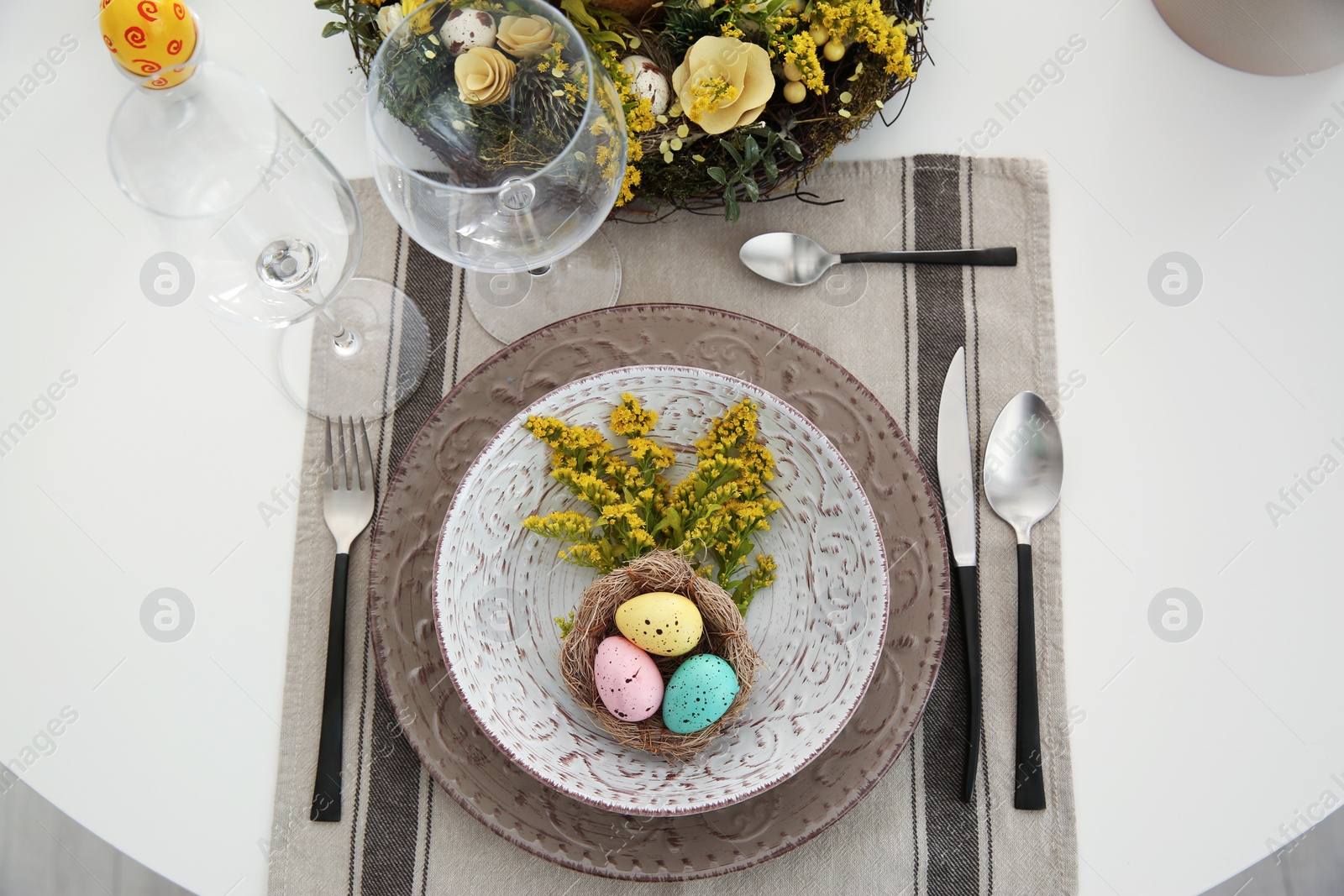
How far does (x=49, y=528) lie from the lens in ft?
2.61

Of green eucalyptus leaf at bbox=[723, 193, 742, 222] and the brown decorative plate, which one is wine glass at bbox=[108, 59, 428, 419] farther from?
green eucalyptus leaf at bbox=[723, 193, 742, 222]

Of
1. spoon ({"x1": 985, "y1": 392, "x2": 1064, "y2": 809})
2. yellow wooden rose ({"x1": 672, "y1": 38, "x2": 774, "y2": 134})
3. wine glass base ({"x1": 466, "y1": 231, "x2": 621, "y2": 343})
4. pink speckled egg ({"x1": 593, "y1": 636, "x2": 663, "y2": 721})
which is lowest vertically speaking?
spoon ({"x1": 985, "y1": 392, "x2": 1064, "y2": 809})

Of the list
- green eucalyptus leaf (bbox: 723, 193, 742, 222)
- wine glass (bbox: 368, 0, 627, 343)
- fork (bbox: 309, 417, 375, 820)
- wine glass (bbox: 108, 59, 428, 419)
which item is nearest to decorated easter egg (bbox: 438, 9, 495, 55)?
wine glass (bbox: 368, 0, 627, 343)

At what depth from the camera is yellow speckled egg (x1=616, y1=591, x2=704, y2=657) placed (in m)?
0.63

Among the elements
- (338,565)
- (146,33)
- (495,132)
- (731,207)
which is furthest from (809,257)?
(146,33)

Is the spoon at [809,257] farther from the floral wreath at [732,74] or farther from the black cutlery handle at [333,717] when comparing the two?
the black cutlery handle at [333,717]

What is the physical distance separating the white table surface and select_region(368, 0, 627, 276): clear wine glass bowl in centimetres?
28

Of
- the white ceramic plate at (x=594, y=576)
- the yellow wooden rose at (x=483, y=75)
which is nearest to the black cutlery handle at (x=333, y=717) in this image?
the white ceramic plate at (x=594, y=576)

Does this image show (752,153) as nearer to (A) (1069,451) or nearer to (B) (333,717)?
(A) (1069,451)

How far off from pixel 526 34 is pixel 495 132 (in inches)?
2.9

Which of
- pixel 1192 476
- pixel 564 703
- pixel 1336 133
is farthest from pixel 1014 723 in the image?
pixel 1336 133

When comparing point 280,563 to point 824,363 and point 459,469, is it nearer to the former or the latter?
point 459,469

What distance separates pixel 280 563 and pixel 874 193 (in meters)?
0.69

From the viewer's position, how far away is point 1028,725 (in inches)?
28.0
